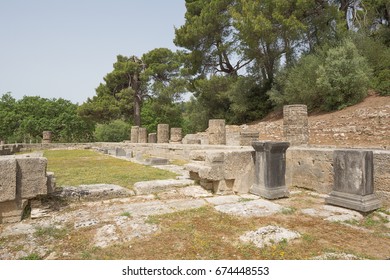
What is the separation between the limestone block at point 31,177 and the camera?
4.12m

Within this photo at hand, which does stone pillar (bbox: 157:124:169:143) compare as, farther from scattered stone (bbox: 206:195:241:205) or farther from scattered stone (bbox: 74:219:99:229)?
scattered stone (bbox: 74:219:99:229)

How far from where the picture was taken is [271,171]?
523cm

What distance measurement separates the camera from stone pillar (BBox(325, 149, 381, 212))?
14.0ft

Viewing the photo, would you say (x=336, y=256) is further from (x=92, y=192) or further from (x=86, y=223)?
(x=92, y=192)

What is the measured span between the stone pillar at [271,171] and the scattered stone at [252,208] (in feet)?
1.44

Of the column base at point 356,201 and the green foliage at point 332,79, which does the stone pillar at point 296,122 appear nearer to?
the green foliage at point 332,79

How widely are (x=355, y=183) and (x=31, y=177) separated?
5173 mm

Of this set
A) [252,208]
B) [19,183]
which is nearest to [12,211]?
[19,183]

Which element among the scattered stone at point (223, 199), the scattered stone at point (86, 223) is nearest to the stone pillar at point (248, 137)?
the scattered stone at point (223, 199)

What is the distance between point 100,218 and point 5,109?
1723 inches

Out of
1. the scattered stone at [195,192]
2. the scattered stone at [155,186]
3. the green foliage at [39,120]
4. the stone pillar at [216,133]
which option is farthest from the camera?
the green foliage at [39,120]

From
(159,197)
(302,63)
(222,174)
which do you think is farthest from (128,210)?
(302,63)

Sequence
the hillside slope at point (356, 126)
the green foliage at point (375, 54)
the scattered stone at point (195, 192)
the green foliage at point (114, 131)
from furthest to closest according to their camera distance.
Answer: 1. the green foliage at point (114, 131)
2. the green foliage at point (375, 54)
3. the hillside slope at point (356, 126)
4. the scattered stone at point (195, 192)

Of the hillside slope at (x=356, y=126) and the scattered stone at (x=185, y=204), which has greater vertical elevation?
the hillside slope at (x=356, y=126)
